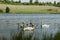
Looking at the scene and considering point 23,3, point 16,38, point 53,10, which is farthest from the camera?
point 53,10

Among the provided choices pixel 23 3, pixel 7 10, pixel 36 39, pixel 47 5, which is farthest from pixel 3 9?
pixel 36 39

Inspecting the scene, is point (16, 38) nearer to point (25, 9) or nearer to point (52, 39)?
point (52, 39)

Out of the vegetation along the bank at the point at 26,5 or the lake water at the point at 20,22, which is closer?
the lake water at the point at 20,22

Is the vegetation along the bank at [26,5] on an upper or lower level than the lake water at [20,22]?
upper

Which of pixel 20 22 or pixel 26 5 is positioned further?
pixel 20 22

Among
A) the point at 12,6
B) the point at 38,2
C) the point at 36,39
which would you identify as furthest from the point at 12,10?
the point at 36,39

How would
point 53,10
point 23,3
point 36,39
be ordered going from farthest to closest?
1. point 53,10
2. point 23,3
3. point 36,39

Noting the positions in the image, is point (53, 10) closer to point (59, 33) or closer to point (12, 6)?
point (12, 6)

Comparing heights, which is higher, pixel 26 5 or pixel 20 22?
pixel 26 5

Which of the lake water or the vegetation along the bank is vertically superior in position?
the vegetation along the bank

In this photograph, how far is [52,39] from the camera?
24.0 ft

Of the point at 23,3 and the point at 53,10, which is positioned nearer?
the point at 23,3

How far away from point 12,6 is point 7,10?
1.14 ft

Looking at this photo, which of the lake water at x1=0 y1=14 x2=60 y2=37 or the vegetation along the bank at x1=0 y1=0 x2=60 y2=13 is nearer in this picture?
the lake water at x1=0 y1=14 x2=60 y2=37
